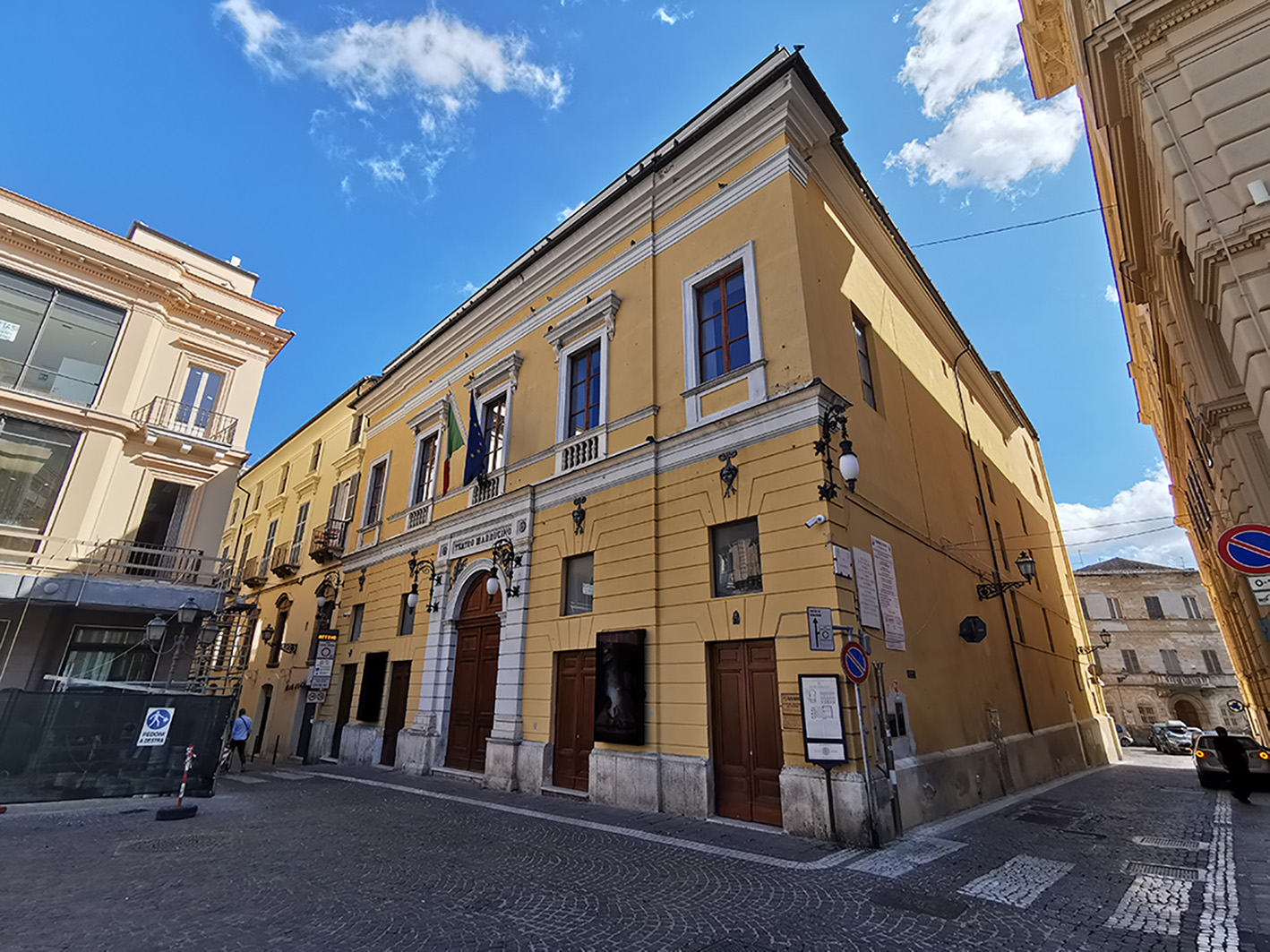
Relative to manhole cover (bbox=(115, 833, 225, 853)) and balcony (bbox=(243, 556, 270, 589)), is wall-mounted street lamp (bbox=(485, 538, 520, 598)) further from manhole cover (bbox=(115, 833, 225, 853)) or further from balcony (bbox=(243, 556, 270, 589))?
balcony (bbox=(243, 556, 270, 589))

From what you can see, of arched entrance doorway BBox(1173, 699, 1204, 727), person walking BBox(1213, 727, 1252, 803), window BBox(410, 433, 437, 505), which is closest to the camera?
person walking BBox(1213, 727, 1252, 803)

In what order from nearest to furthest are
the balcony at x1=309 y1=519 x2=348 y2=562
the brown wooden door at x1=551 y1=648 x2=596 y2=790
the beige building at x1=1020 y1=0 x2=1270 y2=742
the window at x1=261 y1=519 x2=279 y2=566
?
1. the beige building at x1=1020 y1=0 x2=1270 y2=742
2. the brown wooden door at x1=551 y1=648 x2=596 y2=790
3. the balcony at x1=309 y1=519 x2=348 y2=562
4. the window at x1=261 y1=519 x2=279 y2=566

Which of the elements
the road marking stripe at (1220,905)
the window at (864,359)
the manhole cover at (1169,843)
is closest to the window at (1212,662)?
the road marking stripe at (1220,905)

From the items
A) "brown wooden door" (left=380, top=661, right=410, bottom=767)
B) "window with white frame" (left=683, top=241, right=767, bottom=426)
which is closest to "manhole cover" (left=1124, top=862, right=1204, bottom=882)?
"window with white frame" (left=683, top=241, right=767, bottom=426)

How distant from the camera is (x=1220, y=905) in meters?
5.38

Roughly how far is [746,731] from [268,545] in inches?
1024

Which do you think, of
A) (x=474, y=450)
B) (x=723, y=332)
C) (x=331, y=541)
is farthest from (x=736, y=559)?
(x=331, y=541)

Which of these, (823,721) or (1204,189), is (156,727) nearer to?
(823,721)

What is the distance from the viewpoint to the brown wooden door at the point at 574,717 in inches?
431

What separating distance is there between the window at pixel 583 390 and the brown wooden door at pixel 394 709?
8.35 m

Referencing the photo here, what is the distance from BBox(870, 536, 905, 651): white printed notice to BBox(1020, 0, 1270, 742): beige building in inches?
164

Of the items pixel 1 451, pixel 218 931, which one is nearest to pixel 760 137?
pixel 218 931

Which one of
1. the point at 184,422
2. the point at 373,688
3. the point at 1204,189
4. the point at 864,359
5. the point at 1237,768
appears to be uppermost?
the point at 184,422

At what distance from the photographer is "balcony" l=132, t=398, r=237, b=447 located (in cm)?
1591
